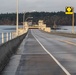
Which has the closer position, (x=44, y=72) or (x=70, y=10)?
(x=44, y=72)

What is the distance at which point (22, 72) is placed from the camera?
15.2 meters

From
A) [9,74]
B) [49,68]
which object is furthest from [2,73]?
[49,68]

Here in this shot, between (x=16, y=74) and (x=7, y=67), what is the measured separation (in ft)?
8.54

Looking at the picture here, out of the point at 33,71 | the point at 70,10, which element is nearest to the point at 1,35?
the point at 33,71

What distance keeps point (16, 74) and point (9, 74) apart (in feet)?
1.00

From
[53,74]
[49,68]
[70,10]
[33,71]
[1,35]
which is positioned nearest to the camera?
[53,74]

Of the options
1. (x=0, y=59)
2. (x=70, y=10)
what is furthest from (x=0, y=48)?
(x=70, y=10)

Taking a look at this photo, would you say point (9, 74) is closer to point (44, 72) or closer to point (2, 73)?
point (2, 73)

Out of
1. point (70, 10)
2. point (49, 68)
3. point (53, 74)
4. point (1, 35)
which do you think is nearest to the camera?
point (53, 74)

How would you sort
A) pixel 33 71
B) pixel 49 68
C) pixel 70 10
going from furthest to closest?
pixel 70 10
pixel 49 68
pixel 33 71

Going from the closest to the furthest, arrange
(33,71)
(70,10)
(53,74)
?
1. (53,74)
2. (33,71)
3. (70,10)

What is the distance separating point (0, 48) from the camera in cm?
1664

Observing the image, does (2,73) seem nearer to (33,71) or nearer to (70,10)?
(33,71)

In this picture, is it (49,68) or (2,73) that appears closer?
(2,73)
